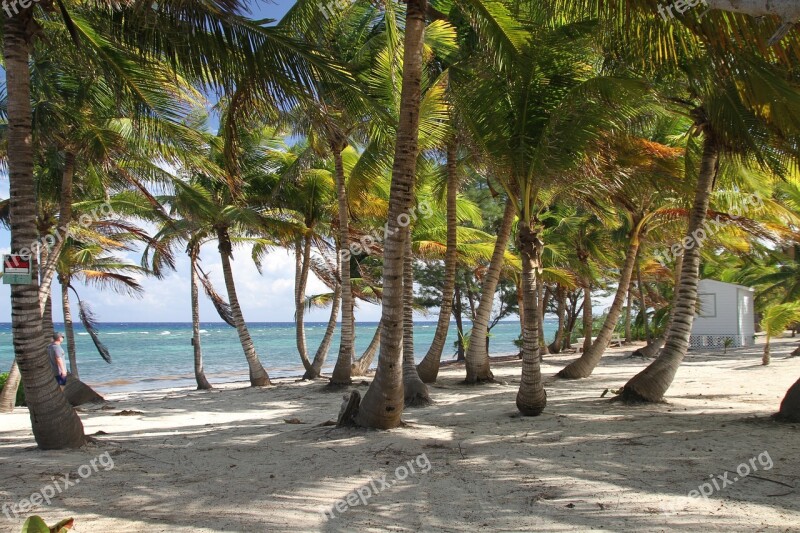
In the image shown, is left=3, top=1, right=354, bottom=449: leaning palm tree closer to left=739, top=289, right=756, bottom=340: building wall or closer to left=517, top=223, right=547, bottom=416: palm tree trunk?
left=517, top=223, right=547, bottom=416: palm tree trunk

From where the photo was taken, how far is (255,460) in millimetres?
6414

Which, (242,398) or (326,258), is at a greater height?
(326,258)

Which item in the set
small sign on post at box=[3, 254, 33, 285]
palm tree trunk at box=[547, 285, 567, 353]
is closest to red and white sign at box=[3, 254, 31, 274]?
small sign on post at box=[3, 254, 33, 285]

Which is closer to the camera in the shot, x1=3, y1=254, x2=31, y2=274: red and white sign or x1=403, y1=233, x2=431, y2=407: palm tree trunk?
x1=3, y1=254, x2=31, y2=274: red and white sign

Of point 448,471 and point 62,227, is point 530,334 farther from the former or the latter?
point 62,227

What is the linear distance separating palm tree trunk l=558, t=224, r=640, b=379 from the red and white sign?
1155cm

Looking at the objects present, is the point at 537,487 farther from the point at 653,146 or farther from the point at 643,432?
the point at 653,146

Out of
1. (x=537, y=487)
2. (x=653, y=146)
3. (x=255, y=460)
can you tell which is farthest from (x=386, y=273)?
(x=653, y=146)

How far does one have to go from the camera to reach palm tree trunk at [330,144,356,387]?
13.7 m

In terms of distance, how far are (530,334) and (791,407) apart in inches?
130

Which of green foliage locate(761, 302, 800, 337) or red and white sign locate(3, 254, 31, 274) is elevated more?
red and white sign locate(3, 254, 31, 274)

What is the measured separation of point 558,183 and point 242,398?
8927mm

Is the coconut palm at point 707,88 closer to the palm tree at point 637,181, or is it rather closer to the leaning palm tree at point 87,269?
the palm tree at point 637,181

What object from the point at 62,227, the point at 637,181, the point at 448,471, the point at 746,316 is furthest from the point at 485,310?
the point at 746,316
